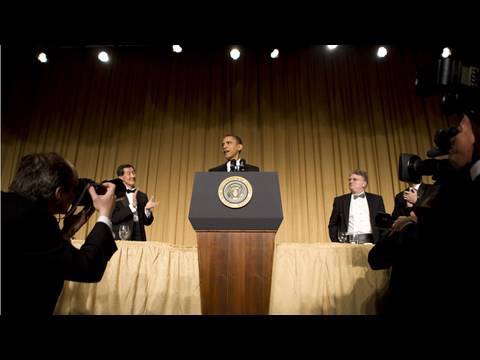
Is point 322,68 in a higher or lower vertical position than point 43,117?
higher

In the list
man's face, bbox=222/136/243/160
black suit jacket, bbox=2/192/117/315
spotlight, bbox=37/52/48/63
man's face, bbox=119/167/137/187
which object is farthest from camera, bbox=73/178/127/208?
spotlight, bbox=37/52/48/63

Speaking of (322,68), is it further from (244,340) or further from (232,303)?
(244,340)

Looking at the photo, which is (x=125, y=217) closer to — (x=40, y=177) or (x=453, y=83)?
(x=40, y=177)

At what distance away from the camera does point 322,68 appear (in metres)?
6.89

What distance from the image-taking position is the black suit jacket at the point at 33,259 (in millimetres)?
1150

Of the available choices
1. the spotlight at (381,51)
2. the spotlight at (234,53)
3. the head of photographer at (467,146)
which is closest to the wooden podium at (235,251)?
the head of photographer at (467,146)

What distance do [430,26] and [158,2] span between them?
130 cm

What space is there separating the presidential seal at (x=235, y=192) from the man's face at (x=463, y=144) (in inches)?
43.3

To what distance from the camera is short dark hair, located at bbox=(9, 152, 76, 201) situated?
1.34 meters

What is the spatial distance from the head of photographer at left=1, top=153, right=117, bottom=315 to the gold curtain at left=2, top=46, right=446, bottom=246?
195 inches

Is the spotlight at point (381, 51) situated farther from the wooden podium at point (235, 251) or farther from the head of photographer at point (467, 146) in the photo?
the head of photographer at point (467, 146)

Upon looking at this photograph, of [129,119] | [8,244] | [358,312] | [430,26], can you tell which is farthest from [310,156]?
[8,244]

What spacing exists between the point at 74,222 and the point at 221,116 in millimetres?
5333

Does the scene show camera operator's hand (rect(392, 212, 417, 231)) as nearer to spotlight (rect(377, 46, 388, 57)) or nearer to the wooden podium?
the wooden podium
